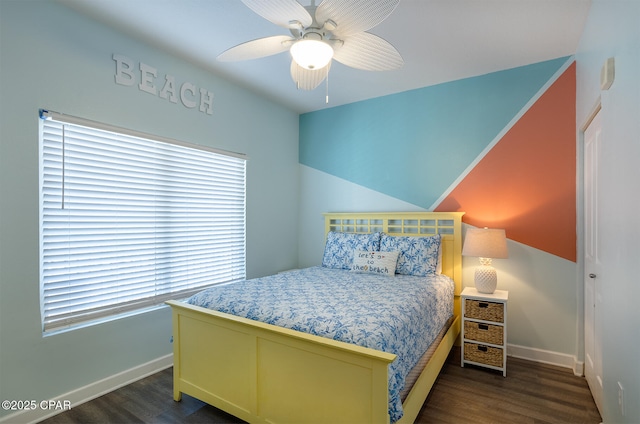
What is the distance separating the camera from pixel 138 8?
221 cm

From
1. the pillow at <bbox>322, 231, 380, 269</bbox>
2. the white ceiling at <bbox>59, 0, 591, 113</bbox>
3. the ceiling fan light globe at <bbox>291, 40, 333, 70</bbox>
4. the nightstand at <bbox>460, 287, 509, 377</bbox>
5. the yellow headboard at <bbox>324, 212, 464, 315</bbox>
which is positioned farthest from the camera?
the pillow at <bbox>322, 231, 380, 269</bbox>

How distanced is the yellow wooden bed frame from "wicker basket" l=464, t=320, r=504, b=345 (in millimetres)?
366

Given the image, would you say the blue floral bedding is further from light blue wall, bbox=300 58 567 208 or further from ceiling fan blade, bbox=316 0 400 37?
ceiling fan blade, bbox=316 0 400 37

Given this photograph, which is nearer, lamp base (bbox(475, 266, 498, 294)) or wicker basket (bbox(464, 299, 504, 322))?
wicker basket (bbox(464, 299, 504, 322))

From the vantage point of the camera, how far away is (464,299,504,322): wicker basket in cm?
267

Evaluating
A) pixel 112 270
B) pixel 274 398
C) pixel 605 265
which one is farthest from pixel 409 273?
pixel 112 270

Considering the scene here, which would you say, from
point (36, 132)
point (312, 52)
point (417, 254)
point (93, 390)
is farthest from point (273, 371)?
point (36, 132)

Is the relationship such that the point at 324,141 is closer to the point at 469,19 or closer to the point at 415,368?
the point at 469,19

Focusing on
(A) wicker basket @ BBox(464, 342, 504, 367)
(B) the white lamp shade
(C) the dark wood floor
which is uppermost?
(B) the white lamp shade

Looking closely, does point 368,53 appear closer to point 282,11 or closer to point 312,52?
point 312,52

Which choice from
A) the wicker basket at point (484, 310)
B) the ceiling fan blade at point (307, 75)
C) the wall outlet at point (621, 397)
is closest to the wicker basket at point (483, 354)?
the wicker basket at point (484, 310)

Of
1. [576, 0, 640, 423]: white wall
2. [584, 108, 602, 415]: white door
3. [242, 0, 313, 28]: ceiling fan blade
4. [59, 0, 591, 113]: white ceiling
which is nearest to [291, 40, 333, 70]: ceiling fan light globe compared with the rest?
[242, 0, 313, 28]: ceiling fan blade

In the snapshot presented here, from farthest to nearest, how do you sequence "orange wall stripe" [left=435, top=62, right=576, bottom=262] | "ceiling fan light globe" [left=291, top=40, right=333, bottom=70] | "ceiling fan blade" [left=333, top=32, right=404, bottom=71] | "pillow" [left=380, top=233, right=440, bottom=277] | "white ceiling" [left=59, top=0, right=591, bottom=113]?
"pillow" [left=380, top=233, right=440, bottom=277], "orange wall stripe" [left=435, top=62, right=576, bottom=262], "white ceiling" [left=59, top=0, right=591, bottom=113], "ceiling fan blade" [left=333, top=32, right=404, bottom=71], "ceiling fan light globe" [left=291, top=40, right=333, bottom=70]

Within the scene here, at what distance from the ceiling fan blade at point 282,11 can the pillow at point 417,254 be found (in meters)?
2.28
